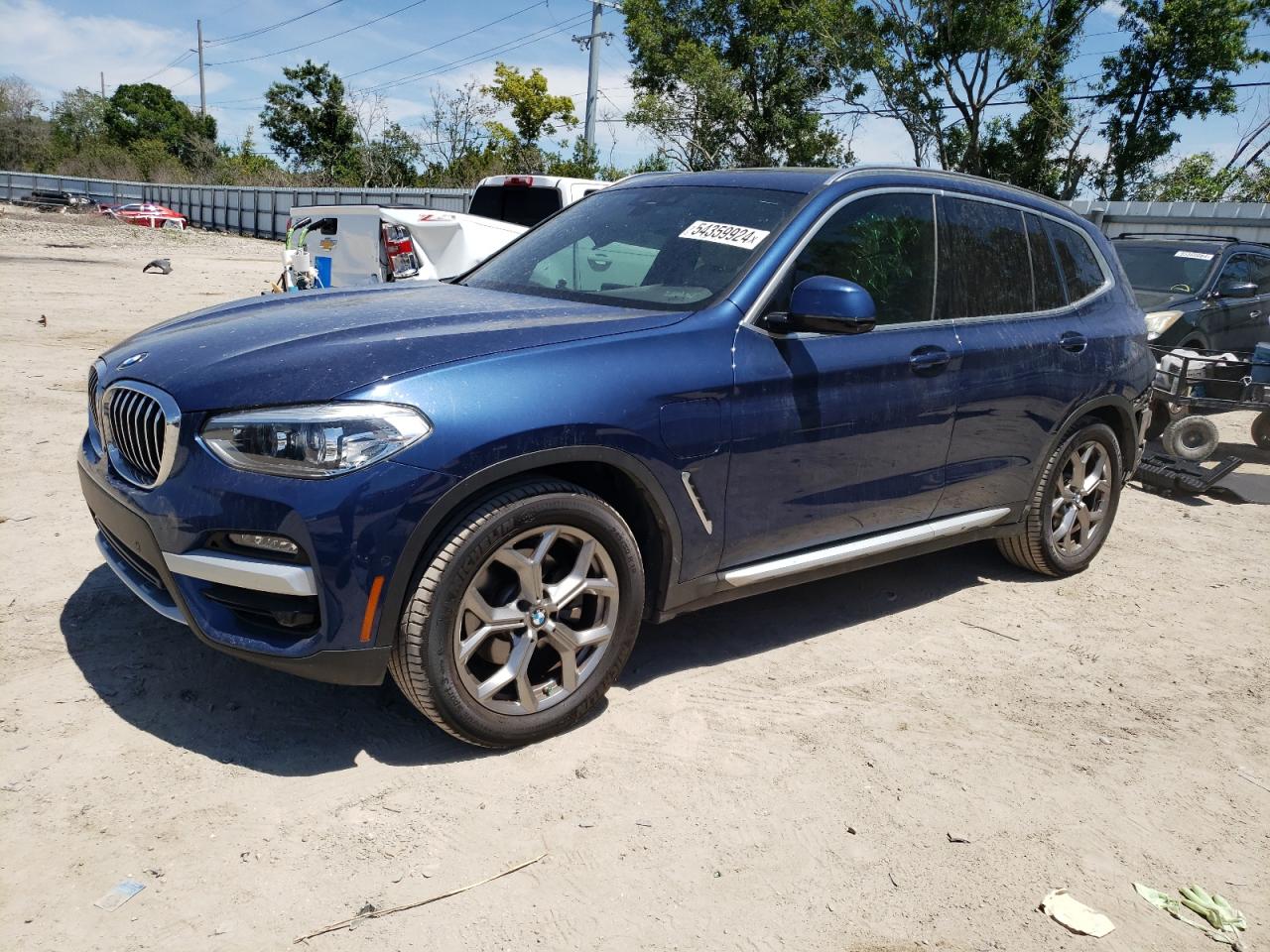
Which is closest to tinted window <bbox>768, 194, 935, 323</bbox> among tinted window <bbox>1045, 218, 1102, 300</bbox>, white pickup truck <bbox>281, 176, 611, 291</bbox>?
tinted window <bbox>1045, 218, 1102, 300</bbox>

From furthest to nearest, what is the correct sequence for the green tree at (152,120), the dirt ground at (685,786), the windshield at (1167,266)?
the green tree at (152,120)
the windshield at (1167,266)
the dirt ground at (685,786)

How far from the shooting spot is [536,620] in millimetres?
3074

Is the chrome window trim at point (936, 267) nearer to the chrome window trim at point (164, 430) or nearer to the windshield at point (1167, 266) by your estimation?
the chrome window trim at point (164, 430)

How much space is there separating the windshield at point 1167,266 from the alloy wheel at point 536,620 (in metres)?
9.34

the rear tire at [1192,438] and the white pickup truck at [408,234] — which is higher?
the white pickup truck at [408,234]

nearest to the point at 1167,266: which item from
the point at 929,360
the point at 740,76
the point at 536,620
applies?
the point at 929,360

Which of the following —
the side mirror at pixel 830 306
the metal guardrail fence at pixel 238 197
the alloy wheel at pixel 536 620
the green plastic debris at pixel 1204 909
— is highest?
the metal guardrail fence at pixel 238 197

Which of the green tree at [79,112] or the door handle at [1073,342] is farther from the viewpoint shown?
the green tree at [79,112]

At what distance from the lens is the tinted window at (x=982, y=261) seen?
4.23 meters

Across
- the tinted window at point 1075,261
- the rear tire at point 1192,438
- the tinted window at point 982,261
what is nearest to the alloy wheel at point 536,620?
the tinted window at point 982,261

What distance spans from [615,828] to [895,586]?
8.41ft

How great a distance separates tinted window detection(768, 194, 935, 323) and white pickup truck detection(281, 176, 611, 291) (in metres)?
5.86

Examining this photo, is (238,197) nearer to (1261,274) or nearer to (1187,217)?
(1187,217)

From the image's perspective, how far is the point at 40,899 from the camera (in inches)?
94.1
